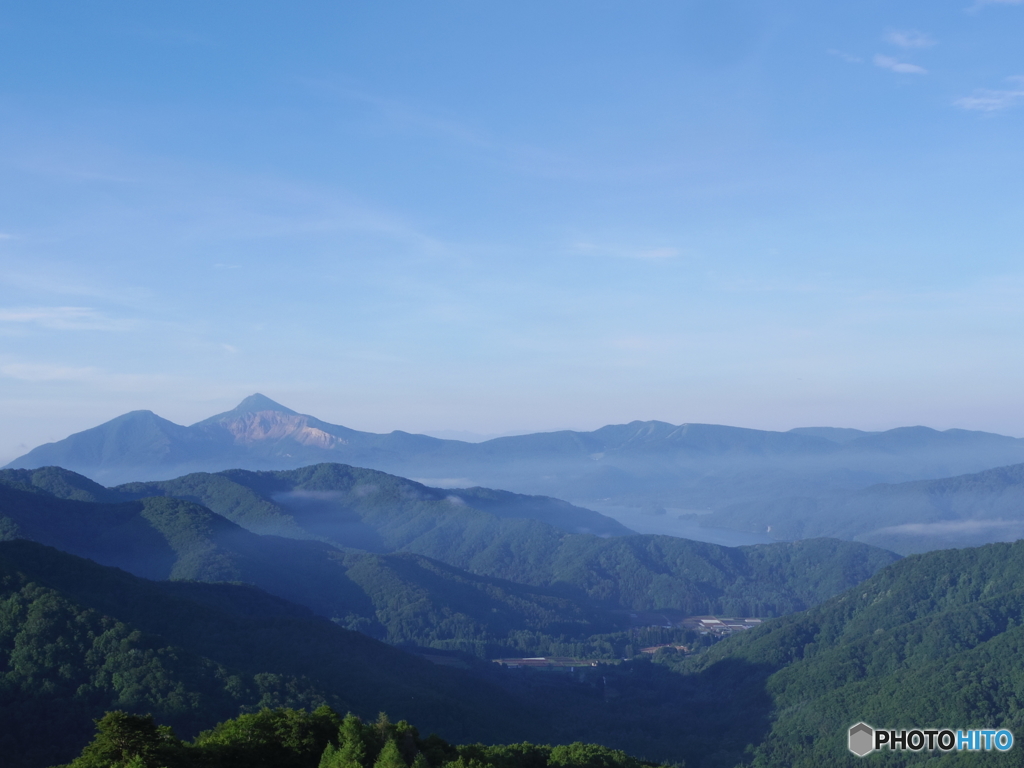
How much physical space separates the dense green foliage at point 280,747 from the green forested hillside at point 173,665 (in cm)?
2691

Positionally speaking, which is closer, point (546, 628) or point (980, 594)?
point (980, 594)

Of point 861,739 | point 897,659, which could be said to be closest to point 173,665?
point 861,739

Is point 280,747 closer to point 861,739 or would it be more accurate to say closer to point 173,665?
point 173,665

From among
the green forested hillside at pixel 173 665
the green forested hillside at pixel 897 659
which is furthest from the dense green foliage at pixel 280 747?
the green forested hillside at pixel 897 659

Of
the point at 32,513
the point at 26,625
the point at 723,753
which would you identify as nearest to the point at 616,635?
the point at 723,753

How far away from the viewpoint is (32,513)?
172 metres

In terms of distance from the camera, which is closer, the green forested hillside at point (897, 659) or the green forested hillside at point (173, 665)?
the green forested hillside at point (173, 665)

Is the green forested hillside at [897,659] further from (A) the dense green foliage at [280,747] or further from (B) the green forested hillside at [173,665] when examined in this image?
(A) the dense green foliage at [280,747]

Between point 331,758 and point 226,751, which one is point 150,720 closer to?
point 226,751

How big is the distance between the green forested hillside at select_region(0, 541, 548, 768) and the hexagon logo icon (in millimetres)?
34527

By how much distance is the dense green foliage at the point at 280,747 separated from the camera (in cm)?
3747

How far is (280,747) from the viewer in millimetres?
43438

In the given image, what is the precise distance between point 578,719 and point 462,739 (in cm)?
3688

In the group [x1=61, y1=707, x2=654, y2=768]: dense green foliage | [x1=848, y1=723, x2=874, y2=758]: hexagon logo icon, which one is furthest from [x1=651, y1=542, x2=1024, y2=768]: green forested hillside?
[x1=61, y1=707, x2=654, y2=768]: dense green foliage
